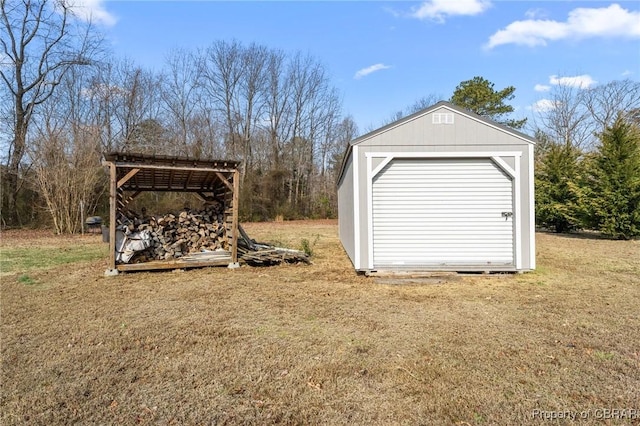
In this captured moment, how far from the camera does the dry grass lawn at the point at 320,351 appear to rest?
2.29 meters

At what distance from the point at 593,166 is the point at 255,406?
572 inches

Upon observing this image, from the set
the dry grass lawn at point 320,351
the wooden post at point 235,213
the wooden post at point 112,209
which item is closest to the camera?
the dry grass lawn at point 320,351

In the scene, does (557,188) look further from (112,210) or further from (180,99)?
(180,99)

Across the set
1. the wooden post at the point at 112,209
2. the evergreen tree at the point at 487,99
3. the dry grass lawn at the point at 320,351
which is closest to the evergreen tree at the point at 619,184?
the dry grass lawn at the point at 320,351

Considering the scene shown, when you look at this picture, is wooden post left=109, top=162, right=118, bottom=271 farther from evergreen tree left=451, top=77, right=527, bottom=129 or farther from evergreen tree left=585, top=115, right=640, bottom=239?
evergreen tree left=451, top=77, right=527, bottom=129

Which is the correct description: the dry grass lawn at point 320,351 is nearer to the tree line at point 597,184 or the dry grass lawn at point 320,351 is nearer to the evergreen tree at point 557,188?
the tree line at point 597,184

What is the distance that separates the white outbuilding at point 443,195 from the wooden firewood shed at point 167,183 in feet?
8.47

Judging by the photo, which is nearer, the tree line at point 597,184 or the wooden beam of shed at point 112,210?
the wooden beam of shed at point 112,210

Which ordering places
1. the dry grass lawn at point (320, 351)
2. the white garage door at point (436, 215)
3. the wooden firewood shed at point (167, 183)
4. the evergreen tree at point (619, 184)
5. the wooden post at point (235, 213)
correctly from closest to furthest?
the dry grass lawn at point (320, 351), the wooden firewood shed at point (167, 183), the white garage door at point (436, 215), the wooden post at point (235, 213), the evergreen tree at point (619, 184)

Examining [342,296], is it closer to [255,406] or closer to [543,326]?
[543,326]

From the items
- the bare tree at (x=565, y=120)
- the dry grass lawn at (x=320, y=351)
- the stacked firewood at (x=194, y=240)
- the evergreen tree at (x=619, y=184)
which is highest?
the bare tree at (x=565, y=120)

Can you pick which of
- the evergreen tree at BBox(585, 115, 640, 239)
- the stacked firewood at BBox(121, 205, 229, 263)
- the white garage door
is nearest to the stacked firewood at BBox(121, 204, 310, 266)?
the stacked firewood at BBox(121, 205, 229, 263)

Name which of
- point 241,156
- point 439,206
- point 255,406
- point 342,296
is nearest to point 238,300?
point 342,296

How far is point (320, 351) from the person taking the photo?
319 cm
